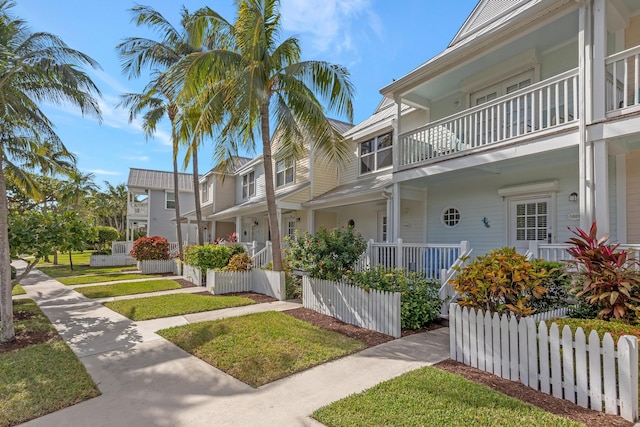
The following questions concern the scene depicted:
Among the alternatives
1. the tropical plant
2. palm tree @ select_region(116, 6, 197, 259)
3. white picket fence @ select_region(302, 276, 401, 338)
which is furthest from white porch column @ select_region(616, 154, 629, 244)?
palm tree @ select_region(116, 6, 197, 259)

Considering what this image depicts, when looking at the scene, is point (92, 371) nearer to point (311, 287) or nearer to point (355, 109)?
point (311, 287)

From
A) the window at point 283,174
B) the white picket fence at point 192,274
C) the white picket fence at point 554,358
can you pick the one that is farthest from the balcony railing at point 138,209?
the white picket fence at point 554,358

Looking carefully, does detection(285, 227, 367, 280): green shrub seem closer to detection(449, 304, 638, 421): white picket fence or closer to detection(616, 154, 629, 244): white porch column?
detection(449, 304, 638, 421): white picket fence

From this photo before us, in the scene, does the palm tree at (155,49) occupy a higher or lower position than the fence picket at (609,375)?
higher

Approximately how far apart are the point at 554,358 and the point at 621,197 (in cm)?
591

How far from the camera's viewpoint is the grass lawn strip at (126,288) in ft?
→ 36.8

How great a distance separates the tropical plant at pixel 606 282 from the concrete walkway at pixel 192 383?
7.84 feet

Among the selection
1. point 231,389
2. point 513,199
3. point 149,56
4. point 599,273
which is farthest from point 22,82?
point 513,199

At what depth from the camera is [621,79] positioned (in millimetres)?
7637

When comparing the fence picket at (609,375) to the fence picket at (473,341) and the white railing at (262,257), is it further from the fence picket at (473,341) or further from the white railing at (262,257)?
the white railing at (262,257)

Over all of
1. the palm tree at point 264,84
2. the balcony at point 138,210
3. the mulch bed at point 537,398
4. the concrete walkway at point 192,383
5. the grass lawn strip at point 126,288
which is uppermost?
the palm tree at point 264,84

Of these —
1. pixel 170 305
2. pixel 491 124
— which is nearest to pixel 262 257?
pixel 170 305

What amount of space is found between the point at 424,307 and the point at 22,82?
32.8ft

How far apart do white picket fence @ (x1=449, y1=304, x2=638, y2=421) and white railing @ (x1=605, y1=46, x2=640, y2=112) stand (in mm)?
4813
